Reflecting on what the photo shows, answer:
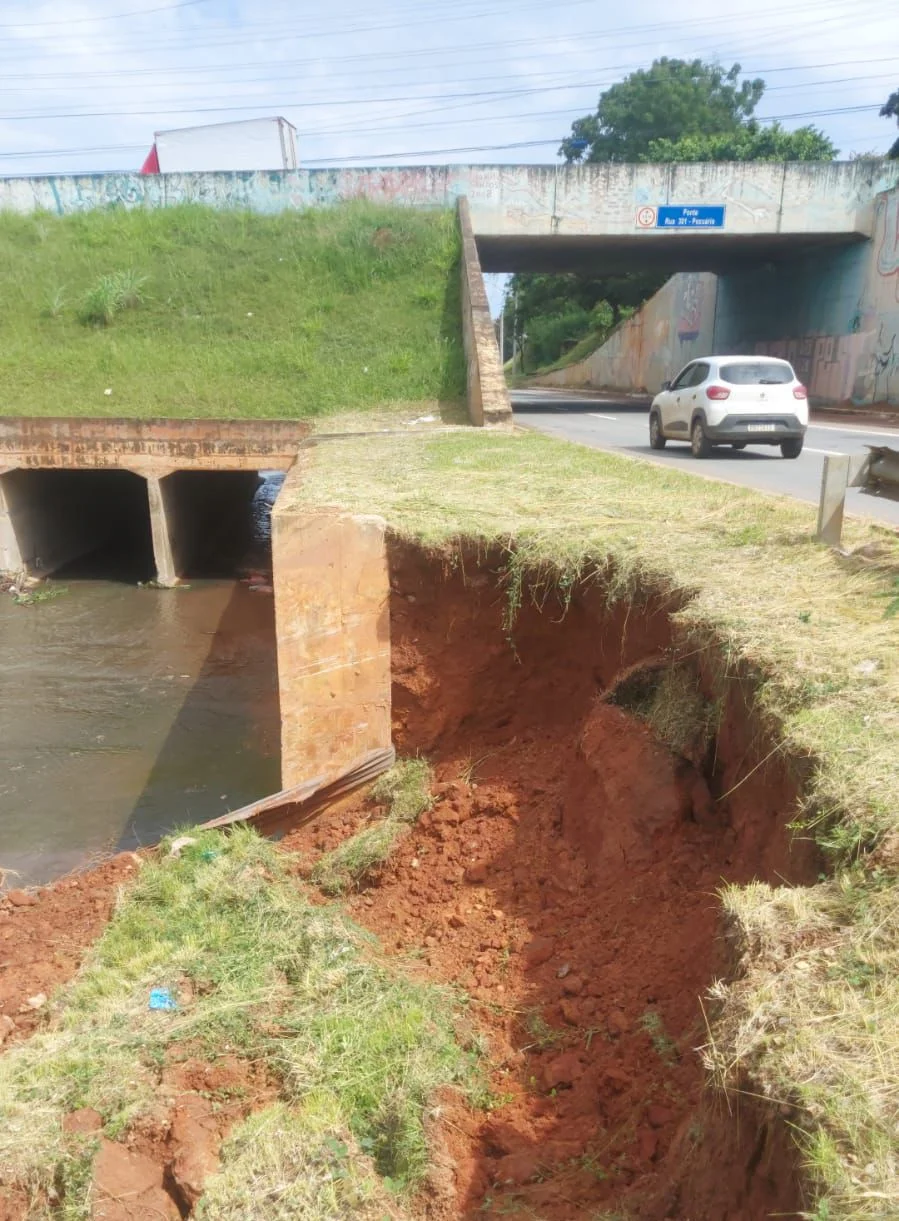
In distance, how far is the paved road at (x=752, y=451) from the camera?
9.14m

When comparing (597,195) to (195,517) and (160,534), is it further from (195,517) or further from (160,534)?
(160,534)

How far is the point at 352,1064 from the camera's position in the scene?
3494 mm

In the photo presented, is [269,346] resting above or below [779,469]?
above

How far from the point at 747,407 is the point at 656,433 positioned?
6.36ft

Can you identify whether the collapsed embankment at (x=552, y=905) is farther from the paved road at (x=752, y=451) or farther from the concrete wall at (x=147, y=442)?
the concrete wall at (x=147, y=442)

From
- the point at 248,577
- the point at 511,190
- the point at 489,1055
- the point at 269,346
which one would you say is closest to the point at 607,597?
the point at 489,1055

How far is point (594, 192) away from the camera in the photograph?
2323cm

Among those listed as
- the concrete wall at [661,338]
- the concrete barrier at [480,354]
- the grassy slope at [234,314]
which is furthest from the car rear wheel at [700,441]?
the concrete wall at [661,338]

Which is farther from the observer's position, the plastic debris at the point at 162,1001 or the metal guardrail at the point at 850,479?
the metal guardrail at the point at 850,479

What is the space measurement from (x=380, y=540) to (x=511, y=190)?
66.9 feet

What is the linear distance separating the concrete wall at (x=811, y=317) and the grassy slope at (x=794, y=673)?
17310 mm

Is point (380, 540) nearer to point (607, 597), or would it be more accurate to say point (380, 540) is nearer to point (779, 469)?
point (607, 597)

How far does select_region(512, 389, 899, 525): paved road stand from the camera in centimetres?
914

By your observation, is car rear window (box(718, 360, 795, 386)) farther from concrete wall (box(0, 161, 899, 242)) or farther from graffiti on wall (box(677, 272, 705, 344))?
graffiti on wall (box(677, 272, 705, 344))
